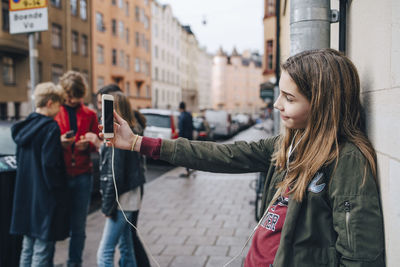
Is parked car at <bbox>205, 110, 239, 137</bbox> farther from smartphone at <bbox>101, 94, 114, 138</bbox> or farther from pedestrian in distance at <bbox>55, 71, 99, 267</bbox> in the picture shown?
smartphone at <bbox>101, 94, 114, 138</bbox>

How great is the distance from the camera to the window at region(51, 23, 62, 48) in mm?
29656

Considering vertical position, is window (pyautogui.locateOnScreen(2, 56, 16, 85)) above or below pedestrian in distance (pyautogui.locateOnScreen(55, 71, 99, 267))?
above

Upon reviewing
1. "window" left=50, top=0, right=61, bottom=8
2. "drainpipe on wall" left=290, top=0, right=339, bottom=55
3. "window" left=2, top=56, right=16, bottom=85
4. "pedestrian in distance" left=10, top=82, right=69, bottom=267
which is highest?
"window" left=50, top=0, right=61, bottom=8

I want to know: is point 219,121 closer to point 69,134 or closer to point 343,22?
point 69,134

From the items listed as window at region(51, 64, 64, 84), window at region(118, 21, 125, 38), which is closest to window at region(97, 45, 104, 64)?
window at region(118, 21, 125, 38)

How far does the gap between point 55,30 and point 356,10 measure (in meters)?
31.2

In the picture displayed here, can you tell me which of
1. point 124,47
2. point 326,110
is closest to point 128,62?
point 124,47

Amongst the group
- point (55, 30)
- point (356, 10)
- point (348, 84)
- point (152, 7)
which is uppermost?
point (152, 7)

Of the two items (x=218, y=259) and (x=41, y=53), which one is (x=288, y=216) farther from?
(x=41, y=53)

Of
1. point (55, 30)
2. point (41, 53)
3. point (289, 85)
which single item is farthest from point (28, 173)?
point (55, 30)

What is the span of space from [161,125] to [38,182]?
9746 millimetres

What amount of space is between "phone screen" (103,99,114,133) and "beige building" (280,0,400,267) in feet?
3.92

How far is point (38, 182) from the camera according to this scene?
3.43m

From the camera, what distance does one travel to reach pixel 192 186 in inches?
369
